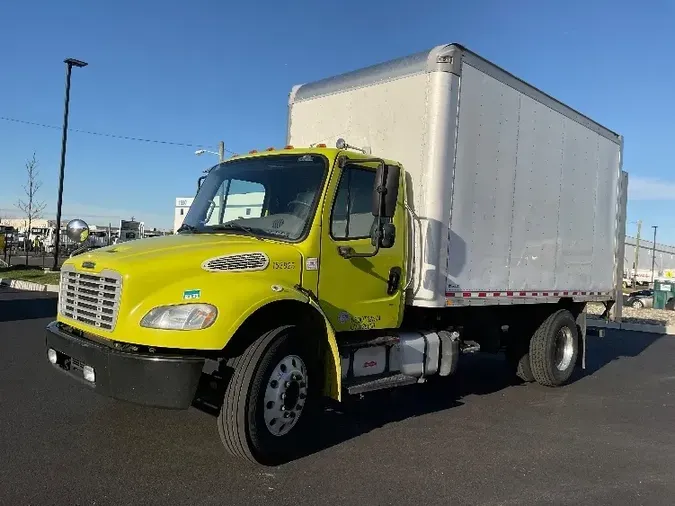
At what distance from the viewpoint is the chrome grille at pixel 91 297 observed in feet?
14.1

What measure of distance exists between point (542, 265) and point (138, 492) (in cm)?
565

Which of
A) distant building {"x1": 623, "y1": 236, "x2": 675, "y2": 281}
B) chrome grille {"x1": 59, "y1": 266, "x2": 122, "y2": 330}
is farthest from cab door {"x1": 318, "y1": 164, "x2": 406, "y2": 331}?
distant building {"x1": 623, "y1": 236, "x2": 675, "y2": 281}

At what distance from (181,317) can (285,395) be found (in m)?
1.05

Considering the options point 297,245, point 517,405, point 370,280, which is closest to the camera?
point 297,245

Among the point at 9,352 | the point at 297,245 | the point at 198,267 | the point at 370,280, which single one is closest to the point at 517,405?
the point at 370,280

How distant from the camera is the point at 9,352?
8.16 metres

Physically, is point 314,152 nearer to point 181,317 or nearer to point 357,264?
point 357,264

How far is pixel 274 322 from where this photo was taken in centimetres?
470

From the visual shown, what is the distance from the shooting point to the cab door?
511cm

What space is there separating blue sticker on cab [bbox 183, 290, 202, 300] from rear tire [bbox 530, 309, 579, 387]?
17.6ft

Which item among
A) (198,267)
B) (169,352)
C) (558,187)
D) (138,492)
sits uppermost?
(558,187)

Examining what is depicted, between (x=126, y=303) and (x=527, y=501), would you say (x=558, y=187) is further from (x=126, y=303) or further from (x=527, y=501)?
(x=126, y=303)

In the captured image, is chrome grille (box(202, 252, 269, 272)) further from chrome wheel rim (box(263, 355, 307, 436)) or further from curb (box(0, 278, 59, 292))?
curb (box(0, 278, 59, 292))

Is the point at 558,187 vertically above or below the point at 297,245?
above
